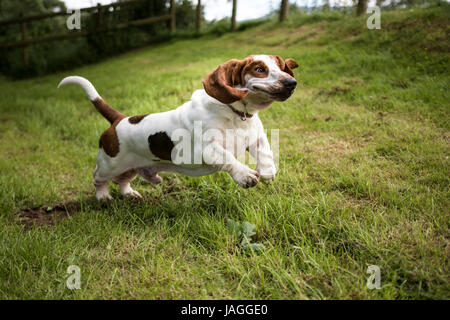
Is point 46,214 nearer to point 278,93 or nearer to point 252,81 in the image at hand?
point 252,81

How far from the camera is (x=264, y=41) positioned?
30.7ft

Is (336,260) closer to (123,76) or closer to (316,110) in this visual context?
(316,110)

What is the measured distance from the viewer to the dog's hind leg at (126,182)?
3377 mm

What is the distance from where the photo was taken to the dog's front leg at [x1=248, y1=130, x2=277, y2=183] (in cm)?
257

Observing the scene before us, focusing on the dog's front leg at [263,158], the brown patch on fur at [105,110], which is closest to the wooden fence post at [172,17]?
the brown patch on fur at [105,110]

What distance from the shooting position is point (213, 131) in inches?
97.9

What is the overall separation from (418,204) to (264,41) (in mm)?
7820

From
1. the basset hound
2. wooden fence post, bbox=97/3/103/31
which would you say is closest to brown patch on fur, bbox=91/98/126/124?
the basset hound

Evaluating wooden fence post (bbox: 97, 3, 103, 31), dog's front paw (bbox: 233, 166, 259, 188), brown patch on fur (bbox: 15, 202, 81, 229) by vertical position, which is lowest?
brown patch on fur (bbox: 15, 202, 81, 229)

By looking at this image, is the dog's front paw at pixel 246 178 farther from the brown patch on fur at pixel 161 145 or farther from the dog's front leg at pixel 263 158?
the brown patch on fur at pixel 161 145

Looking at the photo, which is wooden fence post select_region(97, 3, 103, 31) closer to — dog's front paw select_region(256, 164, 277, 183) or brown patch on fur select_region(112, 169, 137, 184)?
brown patch on fur select_region(112, 169, 137, 184)

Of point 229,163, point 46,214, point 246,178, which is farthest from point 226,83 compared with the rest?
point 46,214

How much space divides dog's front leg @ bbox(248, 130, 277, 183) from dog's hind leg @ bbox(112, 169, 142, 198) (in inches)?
52.5

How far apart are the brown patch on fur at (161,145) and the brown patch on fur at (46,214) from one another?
3.47ft
